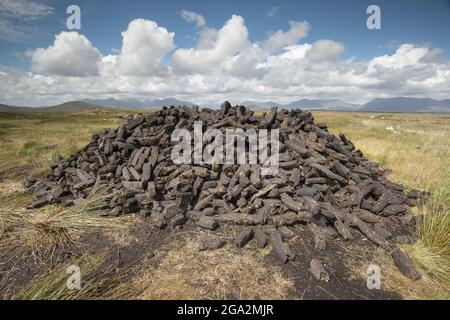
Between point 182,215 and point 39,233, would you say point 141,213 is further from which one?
point 39,233

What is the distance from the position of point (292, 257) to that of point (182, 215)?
284 cm

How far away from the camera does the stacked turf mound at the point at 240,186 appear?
6766mm

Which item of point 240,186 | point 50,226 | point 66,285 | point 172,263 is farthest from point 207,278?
point 50,226

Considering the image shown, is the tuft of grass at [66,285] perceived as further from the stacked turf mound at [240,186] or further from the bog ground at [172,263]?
the stacked turf mound at [240,186]

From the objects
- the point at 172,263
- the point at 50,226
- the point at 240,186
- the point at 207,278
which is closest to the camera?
the point at 207,278

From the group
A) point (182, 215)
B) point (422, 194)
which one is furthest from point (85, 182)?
point (422, 194)

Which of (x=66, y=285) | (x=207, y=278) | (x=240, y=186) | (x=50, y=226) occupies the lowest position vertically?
(x=207, y=278)

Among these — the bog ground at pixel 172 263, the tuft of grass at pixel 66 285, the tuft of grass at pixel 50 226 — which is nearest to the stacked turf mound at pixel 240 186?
the bog ground at pixel 172 263

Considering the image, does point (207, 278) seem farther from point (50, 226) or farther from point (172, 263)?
point (50, 226)

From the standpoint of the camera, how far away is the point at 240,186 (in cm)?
758

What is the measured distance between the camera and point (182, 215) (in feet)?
23.4

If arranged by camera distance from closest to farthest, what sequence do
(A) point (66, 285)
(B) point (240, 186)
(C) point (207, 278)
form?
(A) point (66, 285), (C) point (207, 278), (B) point (240, 186)

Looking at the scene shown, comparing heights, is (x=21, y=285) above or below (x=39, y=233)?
below

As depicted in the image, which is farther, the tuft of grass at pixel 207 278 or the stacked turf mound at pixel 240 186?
the stacked turf mound at pixel 240 186
